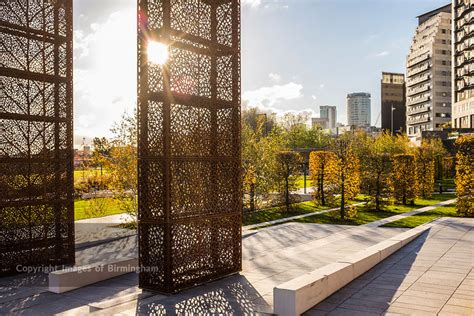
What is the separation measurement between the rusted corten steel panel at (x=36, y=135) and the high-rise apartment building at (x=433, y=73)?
8358 cm

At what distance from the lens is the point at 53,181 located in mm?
12242

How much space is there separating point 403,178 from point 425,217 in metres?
4.79

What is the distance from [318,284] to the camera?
7.89m

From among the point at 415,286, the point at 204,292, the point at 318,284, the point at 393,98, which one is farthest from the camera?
the point at 393,98

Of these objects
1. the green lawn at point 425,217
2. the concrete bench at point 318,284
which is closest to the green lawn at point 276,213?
the green lawn at point 425,217

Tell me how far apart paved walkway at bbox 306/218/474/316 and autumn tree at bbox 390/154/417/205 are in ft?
37.2

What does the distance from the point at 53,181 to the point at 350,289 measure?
7890 mm

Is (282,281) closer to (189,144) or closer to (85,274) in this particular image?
(189,144)

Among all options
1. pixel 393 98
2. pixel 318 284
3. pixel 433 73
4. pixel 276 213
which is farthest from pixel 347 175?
pixel 393 98

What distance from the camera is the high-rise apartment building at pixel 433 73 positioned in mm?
91188

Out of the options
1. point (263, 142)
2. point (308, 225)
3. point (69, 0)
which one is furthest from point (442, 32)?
point (69, 0)

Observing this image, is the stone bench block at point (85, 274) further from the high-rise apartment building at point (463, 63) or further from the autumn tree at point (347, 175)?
the high-rise apartment building at point (463, 63)

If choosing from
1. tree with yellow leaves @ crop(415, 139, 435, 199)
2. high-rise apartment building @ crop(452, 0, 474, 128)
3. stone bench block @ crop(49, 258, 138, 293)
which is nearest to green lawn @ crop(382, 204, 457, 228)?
tree with yellow leaves @ crop(415, 139, 435, 199)

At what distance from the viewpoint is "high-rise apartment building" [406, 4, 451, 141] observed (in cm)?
9119
